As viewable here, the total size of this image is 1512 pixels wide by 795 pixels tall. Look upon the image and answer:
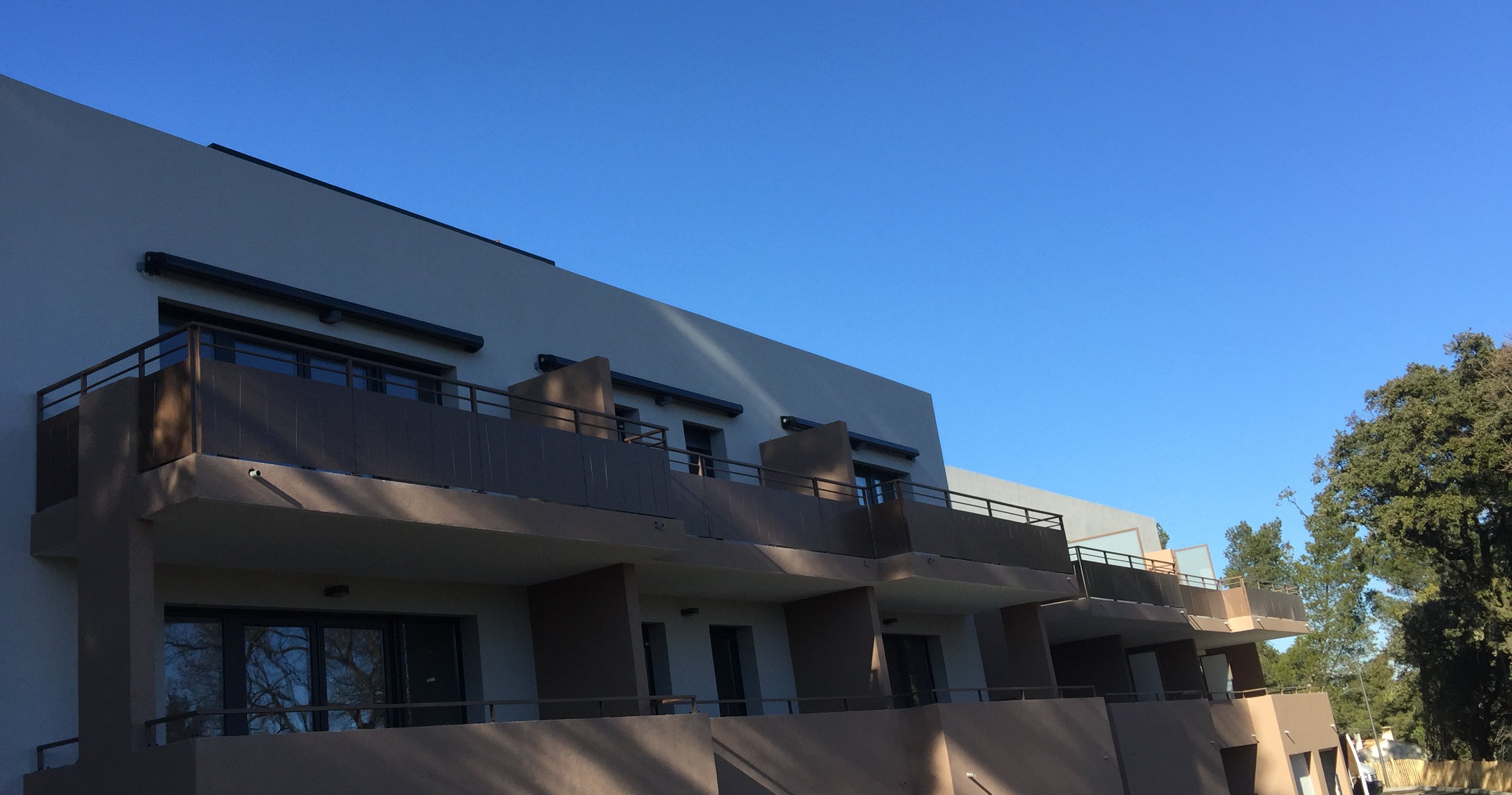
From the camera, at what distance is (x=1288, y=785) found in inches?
1254

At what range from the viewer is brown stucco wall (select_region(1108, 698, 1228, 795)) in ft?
82.0

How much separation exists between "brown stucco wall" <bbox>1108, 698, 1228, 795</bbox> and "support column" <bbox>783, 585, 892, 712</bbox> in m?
7.40

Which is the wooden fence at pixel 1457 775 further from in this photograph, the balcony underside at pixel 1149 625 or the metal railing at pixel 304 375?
the metal railing at pixel 304 375

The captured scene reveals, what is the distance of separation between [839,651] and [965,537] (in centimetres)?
303

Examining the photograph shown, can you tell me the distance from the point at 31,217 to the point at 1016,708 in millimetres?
15834

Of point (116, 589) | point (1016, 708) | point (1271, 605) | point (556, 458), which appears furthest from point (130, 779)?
point (1271, 605)

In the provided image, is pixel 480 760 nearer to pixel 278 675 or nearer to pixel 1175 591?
pixel 278 675

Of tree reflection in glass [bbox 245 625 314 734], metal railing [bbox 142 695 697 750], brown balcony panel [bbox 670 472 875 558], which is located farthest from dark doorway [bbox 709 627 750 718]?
tree reflection in glass [bbox 245 625 314 734]

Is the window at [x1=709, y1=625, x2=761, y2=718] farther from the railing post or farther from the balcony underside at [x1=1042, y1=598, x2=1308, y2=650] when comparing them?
the railing post

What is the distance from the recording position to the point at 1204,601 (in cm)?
3250

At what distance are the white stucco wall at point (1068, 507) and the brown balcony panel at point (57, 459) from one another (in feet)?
82.6

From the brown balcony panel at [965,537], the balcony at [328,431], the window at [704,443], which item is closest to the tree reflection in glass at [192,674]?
the balcony at [328,431]

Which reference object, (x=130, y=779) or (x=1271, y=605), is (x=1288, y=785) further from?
(x=130, y=779)

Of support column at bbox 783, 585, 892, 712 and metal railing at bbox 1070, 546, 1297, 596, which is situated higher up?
metal railing at bbox 1070, 546, 1297, 596
